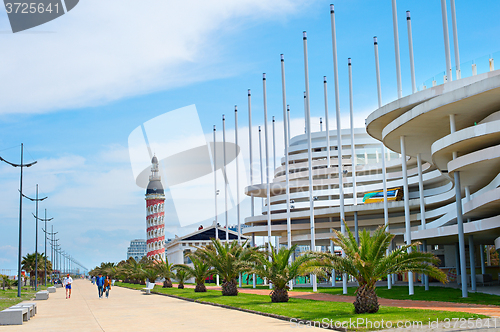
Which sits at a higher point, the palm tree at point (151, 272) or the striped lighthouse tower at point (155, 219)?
the striped lighthouse tower at point (155, 219)

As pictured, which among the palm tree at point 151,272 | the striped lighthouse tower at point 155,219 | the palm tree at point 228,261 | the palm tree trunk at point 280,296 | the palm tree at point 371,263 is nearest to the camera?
the palm tree at point 371,263

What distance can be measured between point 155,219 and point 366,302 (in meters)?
84.9

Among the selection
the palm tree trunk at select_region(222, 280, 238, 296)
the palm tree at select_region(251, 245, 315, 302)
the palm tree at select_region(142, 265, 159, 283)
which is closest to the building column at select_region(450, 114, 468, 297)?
the palm tree at select_region(251, 245, 315, 302)

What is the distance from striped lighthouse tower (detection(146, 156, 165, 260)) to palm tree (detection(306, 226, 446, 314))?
270ft

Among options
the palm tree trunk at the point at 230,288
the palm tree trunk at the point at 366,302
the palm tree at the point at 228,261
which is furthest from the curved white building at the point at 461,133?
the palm tree trunk at the point at 230,288

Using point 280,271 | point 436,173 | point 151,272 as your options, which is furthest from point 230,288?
point 436,173

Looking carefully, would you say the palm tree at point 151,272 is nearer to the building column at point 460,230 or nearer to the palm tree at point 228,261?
the palm tree at point 228,261

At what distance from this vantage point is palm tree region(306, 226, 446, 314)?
1756cm

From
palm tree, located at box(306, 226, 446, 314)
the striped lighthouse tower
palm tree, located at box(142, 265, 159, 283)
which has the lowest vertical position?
palm tree, located at box(142, 265, 159, 283)

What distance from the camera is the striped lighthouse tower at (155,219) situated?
98438mm

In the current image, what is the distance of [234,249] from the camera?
32656 mm

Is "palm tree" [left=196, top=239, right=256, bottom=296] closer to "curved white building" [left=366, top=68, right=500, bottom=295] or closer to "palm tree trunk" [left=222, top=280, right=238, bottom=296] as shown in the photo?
"palm tree trunk" [left=222, top=280, right=238, bottom=296]

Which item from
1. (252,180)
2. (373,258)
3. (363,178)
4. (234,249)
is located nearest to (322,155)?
(363,178)

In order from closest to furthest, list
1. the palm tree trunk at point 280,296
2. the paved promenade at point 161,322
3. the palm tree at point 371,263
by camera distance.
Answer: the paved promenade at point 161,322
the palm tree at point 371,263
the palm tree trunk at point 280,296
